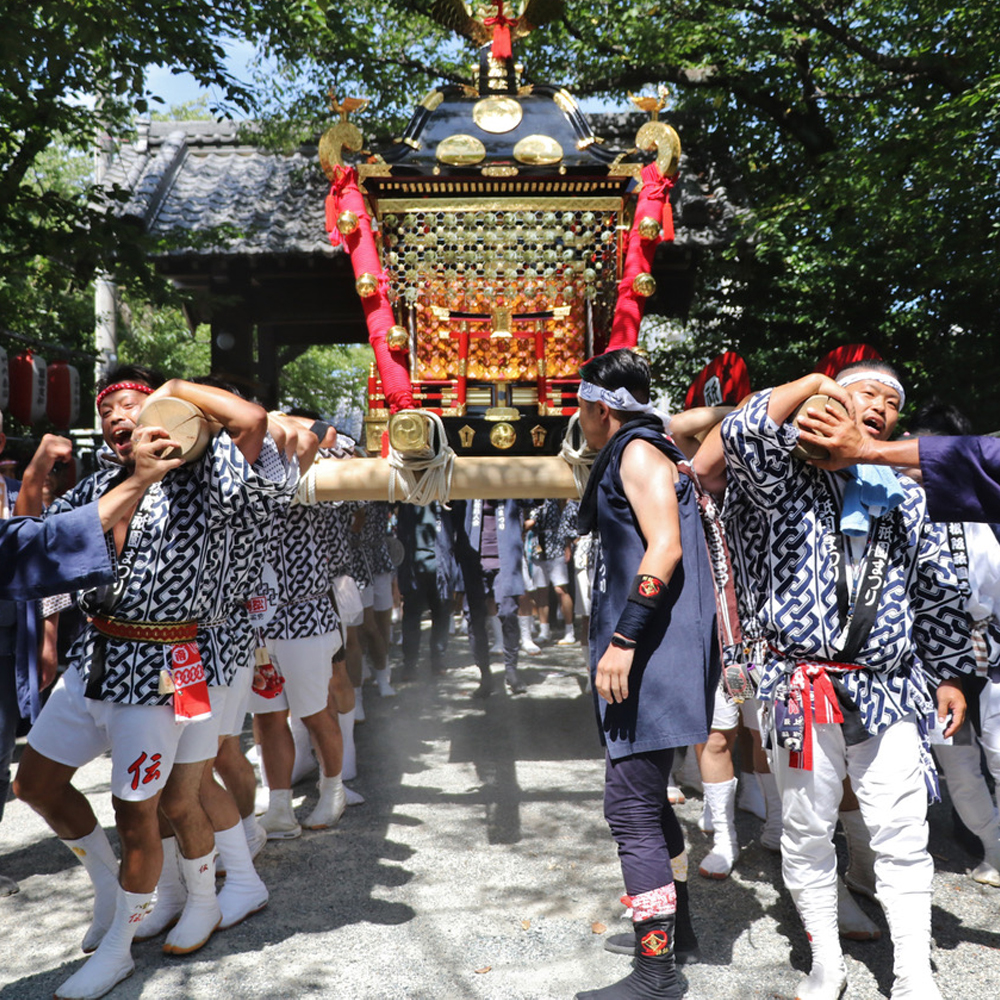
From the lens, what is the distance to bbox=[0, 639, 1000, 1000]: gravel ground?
279 cm

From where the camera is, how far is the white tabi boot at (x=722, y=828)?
3561mm

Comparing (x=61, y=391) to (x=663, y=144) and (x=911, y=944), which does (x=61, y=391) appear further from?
(x=911, y=944)

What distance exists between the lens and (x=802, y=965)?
287 cm

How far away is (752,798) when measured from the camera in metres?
4.23

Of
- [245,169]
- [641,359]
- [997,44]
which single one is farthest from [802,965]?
[245,169]

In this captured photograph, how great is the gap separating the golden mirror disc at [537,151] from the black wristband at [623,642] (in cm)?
240

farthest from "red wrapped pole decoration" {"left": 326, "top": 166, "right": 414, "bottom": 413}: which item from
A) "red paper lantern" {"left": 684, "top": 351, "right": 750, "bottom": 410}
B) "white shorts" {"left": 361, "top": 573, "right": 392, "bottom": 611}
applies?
"white shorts" {"left": 361, "top": 573, "right": 392, "bottom": 611}

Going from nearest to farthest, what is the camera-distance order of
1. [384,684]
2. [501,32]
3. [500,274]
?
[500,274] → [501,32] → [384,684]

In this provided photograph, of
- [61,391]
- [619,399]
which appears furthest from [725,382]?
[61,391]

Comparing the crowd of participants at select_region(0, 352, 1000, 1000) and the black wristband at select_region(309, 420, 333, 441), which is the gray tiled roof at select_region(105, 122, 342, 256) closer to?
the black wristband at select_region(309, 420, 333, 441)

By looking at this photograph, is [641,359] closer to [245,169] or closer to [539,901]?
[539,901]

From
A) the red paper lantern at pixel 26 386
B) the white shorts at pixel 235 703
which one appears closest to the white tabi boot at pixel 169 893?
the white shorts at pixel 235 703

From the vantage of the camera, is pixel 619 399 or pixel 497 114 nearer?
pixel 619 399

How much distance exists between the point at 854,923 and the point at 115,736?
2498 mm
